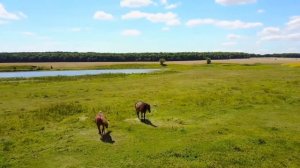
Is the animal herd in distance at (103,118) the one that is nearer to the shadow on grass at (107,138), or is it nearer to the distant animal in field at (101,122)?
the distant animal in field at (101,122)

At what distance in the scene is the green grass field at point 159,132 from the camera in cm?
2044

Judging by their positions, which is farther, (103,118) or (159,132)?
(159,132)

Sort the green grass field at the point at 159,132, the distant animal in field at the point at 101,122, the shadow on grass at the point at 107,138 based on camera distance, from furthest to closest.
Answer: the distant animal in field at the point at 101,122, the shadow on grass at the point at 107,138, the green grass field at the point at 159,132

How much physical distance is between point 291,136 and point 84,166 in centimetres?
1360

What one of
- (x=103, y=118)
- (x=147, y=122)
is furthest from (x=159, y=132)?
(x=103, y=118)

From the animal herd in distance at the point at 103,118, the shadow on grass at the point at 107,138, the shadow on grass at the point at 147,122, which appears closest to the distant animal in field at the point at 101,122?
the animal herd in distance at the point at 103,118

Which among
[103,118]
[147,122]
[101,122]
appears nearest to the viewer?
[101,122]

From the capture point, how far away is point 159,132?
25.4 m

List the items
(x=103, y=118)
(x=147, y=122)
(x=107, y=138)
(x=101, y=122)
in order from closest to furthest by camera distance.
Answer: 1. (x=107, y=138)
2. (x=101, y=122)
3. (x=103, y=118)
4. (x=147, y=122)

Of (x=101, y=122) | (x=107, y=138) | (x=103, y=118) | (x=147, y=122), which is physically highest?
(x=103, y=118)

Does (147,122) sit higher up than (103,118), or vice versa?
(103,118)

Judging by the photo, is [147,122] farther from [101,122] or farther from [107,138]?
[107,138]

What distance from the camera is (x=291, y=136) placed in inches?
964

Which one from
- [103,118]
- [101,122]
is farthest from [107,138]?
[103,118]
